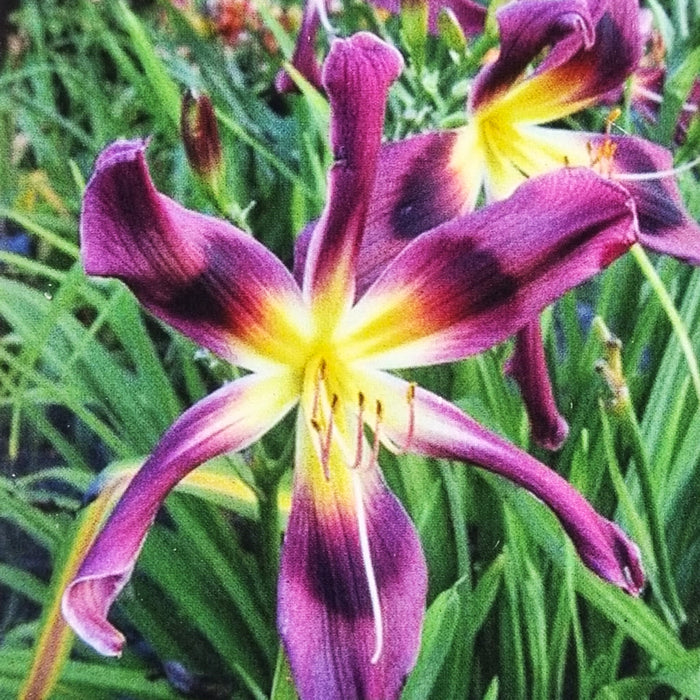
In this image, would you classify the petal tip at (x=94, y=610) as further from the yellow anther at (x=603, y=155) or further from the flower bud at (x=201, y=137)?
the yellow anther at (x=603, y=155)

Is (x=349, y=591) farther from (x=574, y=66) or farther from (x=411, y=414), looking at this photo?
(x=574, y=66)

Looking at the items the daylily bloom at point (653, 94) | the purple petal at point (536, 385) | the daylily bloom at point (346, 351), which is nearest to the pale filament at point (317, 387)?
the daylily bloom at point (346, 351)

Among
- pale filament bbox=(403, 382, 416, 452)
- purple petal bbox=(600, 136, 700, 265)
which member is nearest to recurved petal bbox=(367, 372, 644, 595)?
pale filament bbox=(403, 382, 416, 452)

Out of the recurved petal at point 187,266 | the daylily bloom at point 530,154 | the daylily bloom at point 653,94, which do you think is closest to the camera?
the recurved petal at point 187,266

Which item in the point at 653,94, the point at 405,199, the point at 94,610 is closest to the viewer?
the point at 94,610

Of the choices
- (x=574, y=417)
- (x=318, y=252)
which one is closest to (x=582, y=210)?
(x=318, y=252)

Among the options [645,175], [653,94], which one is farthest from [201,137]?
[653,94]

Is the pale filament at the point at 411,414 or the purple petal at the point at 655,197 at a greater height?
the purple petal at the point at 655,197

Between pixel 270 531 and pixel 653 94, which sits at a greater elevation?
pixel 653 94
